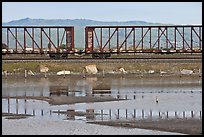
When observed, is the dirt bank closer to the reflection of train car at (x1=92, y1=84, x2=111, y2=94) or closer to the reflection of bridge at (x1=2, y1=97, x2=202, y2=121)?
the reflection of bridge at (x1=2, y1=97, x2=202, y2=121)

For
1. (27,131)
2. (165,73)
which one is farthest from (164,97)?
(165,73)

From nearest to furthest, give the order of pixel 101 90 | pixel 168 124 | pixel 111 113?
pixel 168 124
pixel 111 113
pixel 101 90

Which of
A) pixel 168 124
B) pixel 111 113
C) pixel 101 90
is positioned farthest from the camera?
pixel 101 90

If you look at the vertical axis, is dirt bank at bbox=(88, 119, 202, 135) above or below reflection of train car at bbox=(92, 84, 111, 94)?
above

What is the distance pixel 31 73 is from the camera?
218 ft

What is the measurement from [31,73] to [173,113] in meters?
42.2

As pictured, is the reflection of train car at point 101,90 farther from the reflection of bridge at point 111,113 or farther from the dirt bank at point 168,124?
the dirt bank at point 168,124

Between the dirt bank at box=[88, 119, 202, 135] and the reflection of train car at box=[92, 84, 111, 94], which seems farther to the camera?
the reflection of train car at box=[92, 84, 111, 94]

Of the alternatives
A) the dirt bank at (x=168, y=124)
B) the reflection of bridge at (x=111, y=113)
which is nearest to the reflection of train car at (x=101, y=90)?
the reflection of bridge at (x=111, y=113)

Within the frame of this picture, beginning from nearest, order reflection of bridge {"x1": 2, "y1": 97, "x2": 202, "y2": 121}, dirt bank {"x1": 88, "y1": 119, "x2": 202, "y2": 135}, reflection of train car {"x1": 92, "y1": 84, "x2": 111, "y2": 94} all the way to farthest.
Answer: dirt bank {"x1": 88, "y1": 119, "x2": 202, "y2": 135} < reflection of bridge {"x1": 2, "y1": 97, "x2": 202, "y2": 121} < reflection of train car {"x1": 92, "y1": 84, "x2": 111, "y2": 94}

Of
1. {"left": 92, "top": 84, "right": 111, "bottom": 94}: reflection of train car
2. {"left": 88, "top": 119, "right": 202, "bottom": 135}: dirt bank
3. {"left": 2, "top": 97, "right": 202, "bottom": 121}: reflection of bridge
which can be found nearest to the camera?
{"left": 88, "top": 119, "right": 202, "bottom": 135}: dirt bank

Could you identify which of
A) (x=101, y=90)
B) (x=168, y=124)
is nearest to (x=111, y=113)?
(x=168, y=124)

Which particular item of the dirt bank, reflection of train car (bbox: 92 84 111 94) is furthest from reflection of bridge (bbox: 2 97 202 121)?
reflection of train car (bbox: 92 84 111 94)

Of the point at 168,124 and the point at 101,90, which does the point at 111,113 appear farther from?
the point at 101,90
